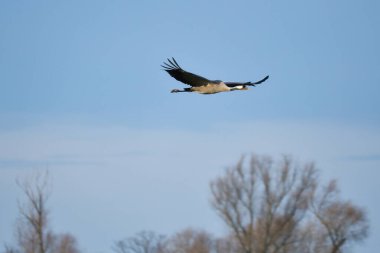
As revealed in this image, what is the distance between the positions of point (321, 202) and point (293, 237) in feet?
10.1

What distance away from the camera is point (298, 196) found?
4450cm

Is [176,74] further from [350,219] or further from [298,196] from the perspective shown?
[350,219]

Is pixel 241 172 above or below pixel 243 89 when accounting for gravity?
above

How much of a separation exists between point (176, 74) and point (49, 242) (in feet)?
50.7

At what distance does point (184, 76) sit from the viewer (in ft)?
91.2

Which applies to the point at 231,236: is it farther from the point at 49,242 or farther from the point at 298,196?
the point at 49,242

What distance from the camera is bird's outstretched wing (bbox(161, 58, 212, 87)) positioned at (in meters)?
27.7

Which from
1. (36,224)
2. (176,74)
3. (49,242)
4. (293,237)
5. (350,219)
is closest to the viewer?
(176,74)

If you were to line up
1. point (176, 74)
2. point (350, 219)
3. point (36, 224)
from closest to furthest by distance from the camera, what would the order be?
point (176, 74)
point (36, 224)
point (350, 219)

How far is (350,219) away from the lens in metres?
48.4

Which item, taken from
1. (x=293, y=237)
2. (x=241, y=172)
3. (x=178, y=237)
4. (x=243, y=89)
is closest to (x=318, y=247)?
(x=293, y=237)

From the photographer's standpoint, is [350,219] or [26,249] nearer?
[26,249]

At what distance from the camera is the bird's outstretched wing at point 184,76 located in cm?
2766

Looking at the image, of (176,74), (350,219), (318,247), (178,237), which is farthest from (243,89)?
(178,237)
